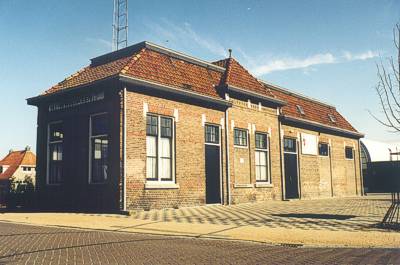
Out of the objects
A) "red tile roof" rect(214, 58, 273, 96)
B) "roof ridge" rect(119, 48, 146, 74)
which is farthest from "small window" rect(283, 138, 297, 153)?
"roof ridge" rect(119, 48, 146, 74)

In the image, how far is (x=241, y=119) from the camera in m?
21.5

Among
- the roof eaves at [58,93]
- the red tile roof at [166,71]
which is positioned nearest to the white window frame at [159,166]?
the red tile roof at [166,71]

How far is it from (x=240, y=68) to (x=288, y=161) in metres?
6.56

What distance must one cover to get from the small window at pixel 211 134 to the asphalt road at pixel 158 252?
10379mm

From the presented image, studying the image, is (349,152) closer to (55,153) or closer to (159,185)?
(159,185)

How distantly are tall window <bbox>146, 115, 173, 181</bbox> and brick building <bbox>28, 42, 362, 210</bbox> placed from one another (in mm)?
43

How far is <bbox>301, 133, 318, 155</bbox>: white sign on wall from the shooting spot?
26.7 metres

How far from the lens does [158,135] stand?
17.2 meters

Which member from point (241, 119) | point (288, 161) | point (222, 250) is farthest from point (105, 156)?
point (288, 161)

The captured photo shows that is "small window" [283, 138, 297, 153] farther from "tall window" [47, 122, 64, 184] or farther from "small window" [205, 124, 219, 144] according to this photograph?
"tall window" [47, 122, 64, 184]

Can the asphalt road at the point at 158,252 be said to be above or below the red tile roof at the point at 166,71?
below

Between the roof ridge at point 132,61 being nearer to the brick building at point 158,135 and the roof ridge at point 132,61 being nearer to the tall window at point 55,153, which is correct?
the brick building at point 158,135

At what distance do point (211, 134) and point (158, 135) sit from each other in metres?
3.68

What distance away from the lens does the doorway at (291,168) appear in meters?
24.9
